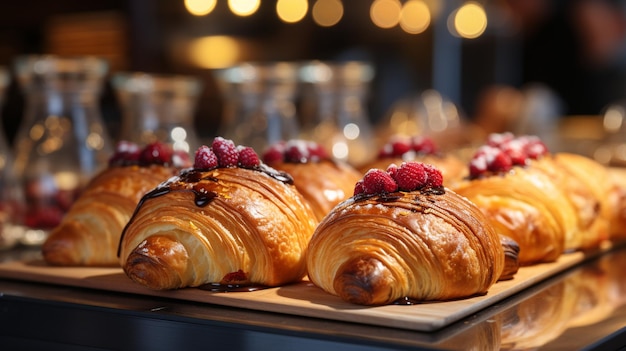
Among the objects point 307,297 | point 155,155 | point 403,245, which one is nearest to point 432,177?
point 403,245

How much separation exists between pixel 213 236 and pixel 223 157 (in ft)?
0.69

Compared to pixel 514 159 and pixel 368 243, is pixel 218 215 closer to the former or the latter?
pixel 368 243

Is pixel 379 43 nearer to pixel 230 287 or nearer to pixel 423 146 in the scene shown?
pixel 423 146

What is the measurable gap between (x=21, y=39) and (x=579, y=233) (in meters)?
4.83

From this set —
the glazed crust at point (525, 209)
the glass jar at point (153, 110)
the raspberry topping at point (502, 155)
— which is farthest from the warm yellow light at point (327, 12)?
the glazed crust at point (525, 209)

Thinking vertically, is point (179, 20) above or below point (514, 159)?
above

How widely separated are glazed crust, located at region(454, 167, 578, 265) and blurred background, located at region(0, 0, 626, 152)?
2.91 metres

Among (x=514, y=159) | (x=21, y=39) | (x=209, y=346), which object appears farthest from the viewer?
(x=21, y=39)

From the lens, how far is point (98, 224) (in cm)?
207

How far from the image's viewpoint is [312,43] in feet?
25.1

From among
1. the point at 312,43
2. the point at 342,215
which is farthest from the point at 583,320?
the point at 312,43

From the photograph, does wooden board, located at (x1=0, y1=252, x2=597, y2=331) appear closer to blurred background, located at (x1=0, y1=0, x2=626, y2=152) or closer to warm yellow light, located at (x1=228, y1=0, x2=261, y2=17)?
warm yellow light, located at (x1=228, y1=0, x2=261, y2=17)

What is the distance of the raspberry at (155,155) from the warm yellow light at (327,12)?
5269 mm

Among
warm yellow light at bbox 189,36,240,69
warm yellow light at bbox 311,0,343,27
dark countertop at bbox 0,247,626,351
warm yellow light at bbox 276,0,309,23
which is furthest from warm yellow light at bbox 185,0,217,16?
dark countertop at bbox 0,247,626,351
